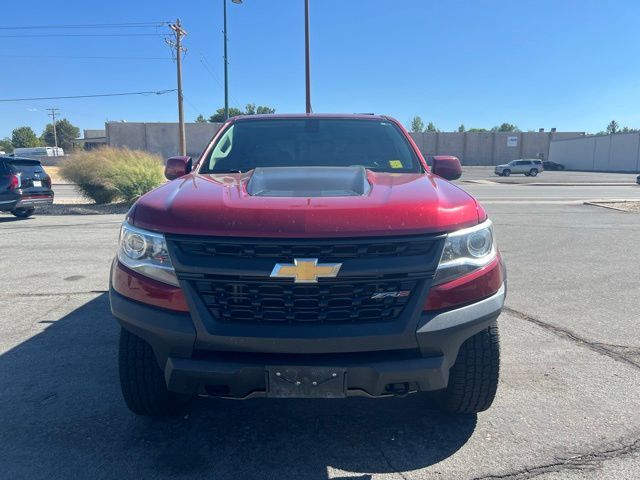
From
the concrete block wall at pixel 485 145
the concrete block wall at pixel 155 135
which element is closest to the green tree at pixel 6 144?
the concrete block wall at pixel 155 135

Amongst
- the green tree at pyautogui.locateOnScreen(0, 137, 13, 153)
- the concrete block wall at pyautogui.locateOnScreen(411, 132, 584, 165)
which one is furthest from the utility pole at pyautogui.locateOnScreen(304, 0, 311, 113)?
the green tree at pyautogui.locateOnScreen(0, 137, 13, 153)

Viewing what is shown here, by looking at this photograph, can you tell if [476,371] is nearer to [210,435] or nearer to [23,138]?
[210,435]

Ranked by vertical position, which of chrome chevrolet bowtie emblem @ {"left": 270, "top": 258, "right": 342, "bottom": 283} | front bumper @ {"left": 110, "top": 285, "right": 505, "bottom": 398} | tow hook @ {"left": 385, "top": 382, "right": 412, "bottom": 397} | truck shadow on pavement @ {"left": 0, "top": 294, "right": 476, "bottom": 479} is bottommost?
truck shadow on pavement @ {"left": 0, "top": 294, "right": 476, "bottom": 479}

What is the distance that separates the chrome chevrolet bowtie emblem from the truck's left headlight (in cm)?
51

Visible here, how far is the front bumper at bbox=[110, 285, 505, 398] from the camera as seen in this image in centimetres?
237

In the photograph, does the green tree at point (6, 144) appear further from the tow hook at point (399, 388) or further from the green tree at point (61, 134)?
the tow hook at point (399, 388)

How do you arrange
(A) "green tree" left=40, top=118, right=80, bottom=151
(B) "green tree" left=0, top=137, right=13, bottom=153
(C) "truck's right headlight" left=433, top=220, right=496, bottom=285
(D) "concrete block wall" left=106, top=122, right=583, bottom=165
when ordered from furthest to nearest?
(A) "green tree" left=40, top=118, right=80, bottom=151, (B) "green tree" left=0, top=137, right=13, bottom=153, (D) "concrete block wall" left=106, top=122, right=583, bottom=165, (C) "truck's right headlight" left=433, top=220, right=496, bottom=285

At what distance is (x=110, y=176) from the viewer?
1603 centimetres

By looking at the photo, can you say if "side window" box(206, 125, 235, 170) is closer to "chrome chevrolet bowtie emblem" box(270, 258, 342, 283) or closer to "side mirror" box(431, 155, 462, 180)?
"side mirror" box(431, 155, 462, 180)

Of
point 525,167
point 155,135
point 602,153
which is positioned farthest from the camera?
point 602,153

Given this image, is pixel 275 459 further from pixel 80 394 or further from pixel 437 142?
pixel 437 142

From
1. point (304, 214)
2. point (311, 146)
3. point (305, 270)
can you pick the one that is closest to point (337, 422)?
point (305, 270)

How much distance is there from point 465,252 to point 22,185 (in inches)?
502

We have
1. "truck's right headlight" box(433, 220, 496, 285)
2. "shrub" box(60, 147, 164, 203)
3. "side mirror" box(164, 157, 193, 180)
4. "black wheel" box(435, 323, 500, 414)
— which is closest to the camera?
"truck's right headlight" box(433, 220, 496, 285)
